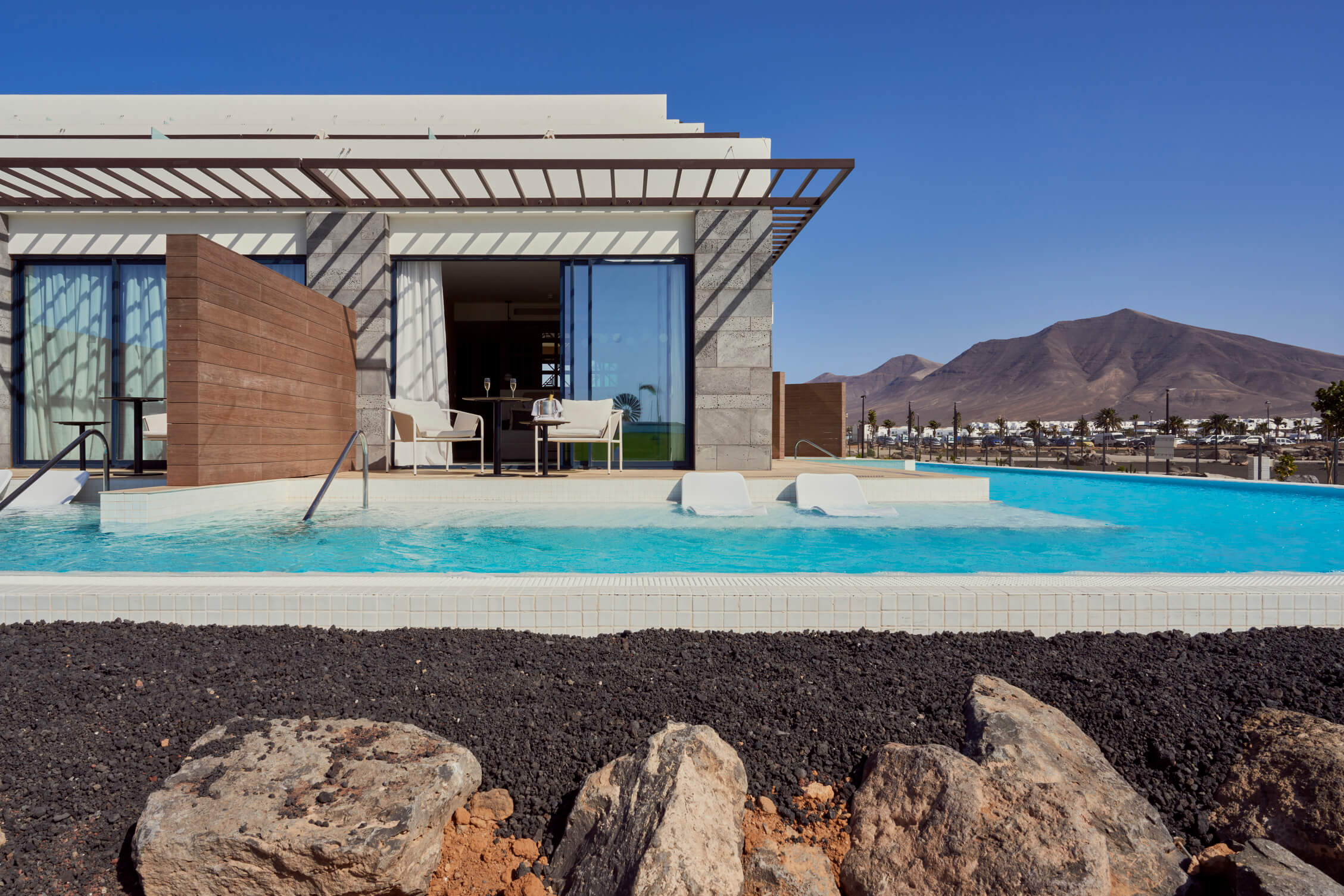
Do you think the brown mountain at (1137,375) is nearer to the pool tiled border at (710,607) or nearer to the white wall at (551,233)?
the white wall at (551,233)

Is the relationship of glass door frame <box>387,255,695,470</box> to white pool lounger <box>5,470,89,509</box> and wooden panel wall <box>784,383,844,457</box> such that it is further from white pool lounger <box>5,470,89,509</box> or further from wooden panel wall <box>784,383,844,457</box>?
wooden panel wall <box>784,383,844,457</box>

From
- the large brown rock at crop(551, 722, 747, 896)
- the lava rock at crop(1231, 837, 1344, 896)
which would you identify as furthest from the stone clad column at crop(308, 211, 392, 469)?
the lava rock at crop(1231, 837, 1344, 896)

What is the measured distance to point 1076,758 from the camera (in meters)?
1.59

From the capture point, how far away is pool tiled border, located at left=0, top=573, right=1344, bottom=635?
2.33 meters

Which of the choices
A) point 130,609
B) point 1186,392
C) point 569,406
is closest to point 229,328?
point 569,406

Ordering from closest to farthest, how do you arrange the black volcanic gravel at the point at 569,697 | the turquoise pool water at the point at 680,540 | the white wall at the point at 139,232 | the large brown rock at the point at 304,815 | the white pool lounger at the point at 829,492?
the large brown rock at the point at 304,815 < the black volcanic gravel at the point at 569,697 < the turquoise pool water at the point at 680,540 < the white pool lounger at the point at 829,492 < the white wall at the point at 139,232

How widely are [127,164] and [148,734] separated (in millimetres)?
8173

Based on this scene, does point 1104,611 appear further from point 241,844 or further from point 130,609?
point 130,609

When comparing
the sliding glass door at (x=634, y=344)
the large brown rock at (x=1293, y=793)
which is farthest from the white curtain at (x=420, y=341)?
the large brown rock at (x=1293, y=793)

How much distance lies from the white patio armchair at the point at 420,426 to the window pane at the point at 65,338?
3.95m

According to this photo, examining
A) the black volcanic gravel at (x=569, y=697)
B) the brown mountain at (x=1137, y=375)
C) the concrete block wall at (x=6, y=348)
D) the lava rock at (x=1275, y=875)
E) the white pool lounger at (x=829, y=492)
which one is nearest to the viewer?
the lava rock at (x=1275, y=875)

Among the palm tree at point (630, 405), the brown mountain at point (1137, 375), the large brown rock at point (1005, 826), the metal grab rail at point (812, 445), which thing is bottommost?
the large brown rock at point (1005, 826)

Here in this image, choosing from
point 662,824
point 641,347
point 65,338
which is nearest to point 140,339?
point 65,338

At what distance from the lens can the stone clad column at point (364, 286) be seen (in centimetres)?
883
